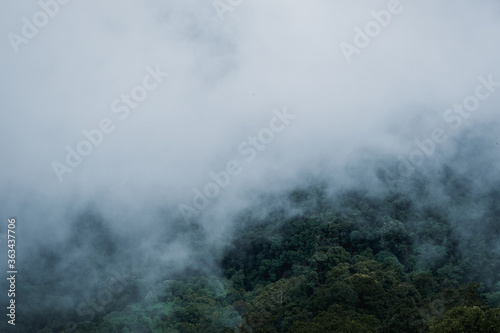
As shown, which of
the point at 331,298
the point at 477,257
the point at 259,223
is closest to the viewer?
the point at 331,298

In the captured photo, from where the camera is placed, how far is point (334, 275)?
43156mm

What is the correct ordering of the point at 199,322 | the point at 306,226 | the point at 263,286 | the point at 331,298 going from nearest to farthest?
the point at 331,298
the point at 199,322
the point at 263,286
the point at 306,226

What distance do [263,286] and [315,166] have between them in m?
17.1

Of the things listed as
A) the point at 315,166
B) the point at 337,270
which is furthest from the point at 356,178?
the point at 337,270

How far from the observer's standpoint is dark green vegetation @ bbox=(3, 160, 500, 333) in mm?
38094

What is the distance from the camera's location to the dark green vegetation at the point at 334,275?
1500 inches

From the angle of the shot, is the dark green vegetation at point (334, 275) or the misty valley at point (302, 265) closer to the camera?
the dark green vegetation at point (334, 275)

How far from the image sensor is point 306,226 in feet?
182

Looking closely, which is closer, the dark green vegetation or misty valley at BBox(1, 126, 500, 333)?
the dark green vegetation

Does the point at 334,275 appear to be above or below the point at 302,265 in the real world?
below

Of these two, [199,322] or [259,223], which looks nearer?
[199,322]

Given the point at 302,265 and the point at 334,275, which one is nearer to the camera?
the point at 334,275

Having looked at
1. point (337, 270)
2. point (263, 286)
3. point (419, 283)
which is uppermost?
point (263, 286)

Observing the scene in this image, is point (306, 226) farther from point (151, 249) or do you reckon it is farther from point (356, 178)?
point (151, 249)
